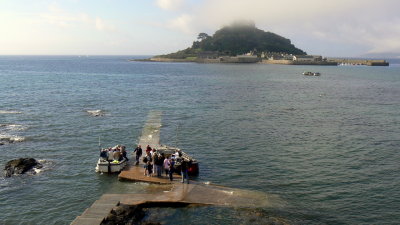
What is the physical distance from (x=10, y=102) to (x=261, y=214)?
55.3 m

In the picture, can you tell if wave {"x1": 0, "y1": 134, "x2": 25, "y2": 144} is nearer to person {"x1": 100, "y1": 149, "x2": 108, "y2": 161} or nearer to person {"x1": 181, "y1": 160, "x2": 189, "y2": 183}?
person {"x1": 100, "y1": 149, "x2": 108, "y2": 161}

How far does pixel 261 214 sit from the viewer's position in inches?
800

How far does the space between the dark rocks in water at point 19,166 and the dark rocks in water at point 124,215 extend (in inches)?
430

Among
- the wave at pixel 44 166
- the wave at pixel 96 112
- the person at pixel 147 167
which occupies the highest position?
the person at pixel 147 167

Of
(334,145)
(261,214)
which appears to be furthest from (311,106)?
(261,214)

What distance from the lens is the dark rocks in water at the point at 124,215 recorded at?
18.5 meters

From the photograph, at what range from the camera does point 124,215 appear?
1909 cm

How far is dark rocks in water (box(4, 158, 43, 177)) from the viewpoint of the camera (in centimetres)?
2712

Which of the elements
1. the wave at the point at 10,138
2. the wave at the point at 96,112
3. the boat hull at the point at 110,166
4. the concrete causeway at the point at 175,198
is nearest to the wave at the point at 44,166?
the boat hull at the point at 110,166

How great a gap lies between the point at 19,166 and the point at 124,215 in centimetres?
1241

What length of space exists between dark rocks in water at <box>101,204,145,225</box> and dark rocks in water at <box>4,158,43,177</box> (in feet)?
35.8

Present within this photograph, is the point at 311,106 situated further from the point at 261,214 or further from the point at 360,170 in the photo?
the point at 261,214

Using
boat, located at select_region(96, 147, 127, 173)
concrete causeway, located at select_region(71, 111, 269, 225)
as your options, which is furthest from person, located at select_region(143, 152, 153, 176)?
boat, located at select_region(96, 147, 127, 173)

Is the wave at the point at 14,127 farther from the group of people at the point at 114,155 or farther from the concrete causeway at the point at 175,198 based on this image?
the concrete causeway at the point at 175,198
